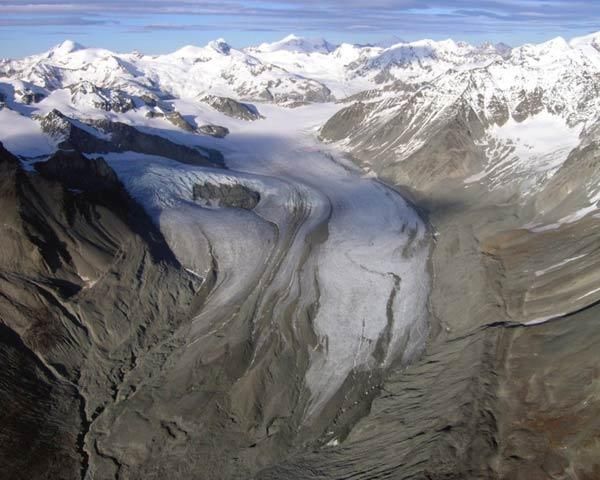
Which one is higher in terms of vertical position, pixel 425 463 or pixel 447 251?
pixel 425 463

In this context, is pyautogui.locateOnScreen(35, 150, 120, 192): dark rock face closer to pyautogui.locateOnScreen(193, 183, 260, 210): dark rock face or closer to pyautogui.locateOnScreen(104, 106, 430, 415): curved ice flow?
pyautogui.locateOnScreen(104, 106, 430, 415): curved ice flow

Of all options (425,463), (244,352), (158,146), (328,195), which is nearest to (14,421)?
(244,352)

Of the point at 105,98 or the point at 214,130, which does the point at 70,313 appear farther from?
the point at 105,98

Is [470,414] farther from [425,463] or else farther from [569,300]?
[569,300]

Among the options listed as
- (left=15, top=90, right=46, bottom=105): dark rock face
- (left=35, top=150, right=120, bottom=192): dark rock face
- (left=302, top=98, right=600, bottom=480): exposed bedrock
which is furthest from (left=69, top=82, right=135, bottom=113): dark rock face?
(left=302, top=98, right=600, bottom=480): exposed bedrock

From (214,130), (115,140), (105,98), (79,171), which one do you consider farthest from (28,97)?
(79,171)
